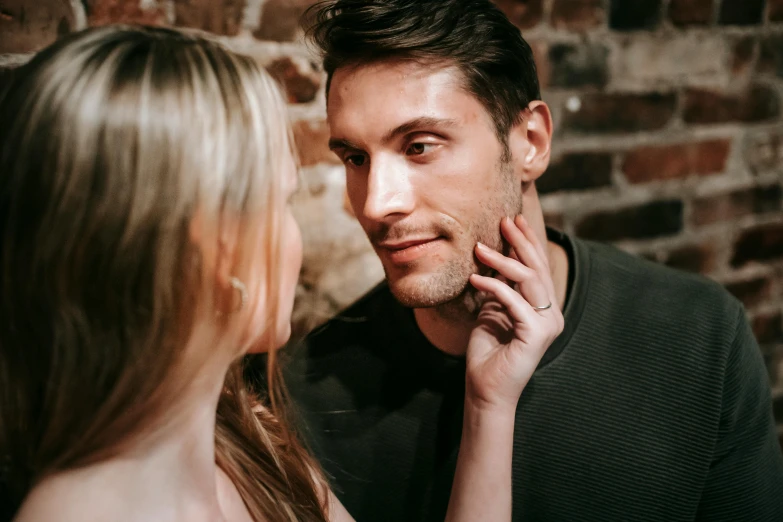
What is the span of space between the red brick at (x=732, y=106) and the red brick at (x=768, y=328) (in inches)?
A: 20.6

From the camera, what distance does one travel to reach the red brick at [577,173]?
131cm

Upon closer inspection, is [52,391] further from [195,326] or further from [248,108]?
[248,108]

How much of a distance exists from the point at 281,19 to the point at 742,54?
109cm

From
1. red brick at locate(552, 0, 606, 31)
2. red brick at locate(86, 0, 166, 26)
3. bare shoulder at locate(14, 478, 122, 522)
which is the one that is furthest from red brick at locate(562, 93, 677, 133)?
bare shoulder at locate(14, 478, 122, 522)

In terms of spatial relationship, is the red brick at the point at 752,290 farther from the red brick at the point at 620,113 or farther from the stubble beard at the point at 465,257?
the stubble beard at the point at 465,257

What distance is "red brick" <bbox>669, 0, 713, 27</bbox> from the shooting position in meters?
1.34

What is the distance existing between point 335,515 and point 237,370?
0.27 m

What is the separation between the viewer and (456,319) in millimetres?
1096

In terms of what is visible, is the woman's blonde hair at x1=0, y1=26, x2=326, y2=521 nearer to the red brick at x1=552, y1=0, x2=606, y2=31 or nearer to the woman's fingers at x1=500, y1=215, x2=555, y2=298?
the woman's fingers at x1=500, y1=215, x2=555, y2=298

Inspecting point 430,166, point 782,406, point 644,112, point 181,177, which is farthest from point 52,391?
point 782,406

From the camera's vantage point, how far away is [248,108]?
0.62 metres

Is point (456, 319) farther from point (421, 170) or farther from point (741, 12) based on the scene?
point (741, 12)

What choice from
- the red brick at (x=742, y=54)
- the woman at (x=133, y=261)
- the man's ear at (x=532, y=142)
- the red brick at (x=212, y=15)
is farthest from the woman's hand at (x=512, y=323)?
the red brick at (x=742, y=54)

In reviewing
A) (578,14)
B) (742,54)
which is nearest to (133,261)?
(578,14)
